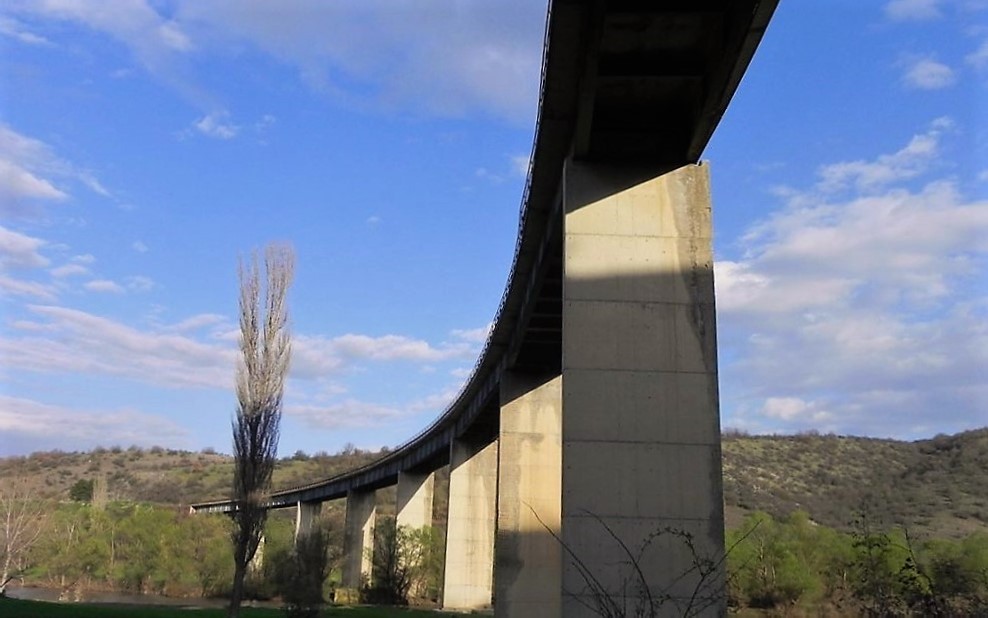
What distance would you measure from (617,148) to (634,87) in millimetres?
1416

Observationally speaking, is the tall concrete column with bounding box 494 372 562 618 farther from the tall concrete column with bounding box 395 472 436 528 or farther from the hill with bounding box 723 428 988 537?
the tall concrete column with bounding box 395 472 436 528

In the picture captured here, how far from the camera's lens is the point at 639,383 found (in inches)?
570

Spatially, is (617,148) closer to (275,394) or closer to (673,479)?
(673,479)

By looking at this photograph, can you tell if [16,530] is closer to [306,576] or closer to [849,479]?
[306,576]

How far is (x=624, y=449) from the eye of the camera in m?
14.2

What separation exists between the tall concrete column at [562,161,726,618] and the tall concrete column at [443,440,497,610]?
1236 inches

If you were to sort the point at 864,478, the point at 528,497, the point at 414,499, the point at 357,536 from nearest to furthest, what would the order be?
the point at 528,497, the point at 414,499, the point at 357,536, the point at 864,478

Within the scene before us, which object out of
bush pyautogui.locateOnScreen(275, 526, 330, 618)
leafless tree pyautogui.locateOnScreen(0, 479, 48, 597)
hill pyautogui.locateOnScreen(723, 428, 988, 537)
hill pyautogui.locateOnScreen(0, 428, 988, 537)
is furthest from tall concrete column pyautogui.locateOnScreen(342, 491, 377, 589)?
hill pyautogui.locateOnScreen(723, 428, 988, 537)

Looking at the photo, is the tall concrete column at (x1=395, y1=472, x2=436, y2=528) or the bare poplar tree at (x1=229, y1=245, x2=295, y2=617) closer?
A: the bare poplar tree at (x1=229, y1=245, x2=295, y2=617)

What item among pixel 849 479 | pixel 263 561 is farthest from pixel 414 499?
pixel 849 479

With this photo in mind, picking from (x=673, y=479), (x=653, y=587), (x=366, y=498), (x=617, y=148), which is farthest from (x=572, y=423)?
(x=366, y=498)

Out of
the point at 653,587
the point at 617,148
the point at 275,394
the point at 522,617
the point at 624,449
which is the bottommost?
the point at 522,617

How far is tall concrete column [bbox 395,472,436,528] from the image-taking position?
57.1m

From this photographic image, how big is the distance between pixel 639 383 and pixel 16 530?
41669mm
